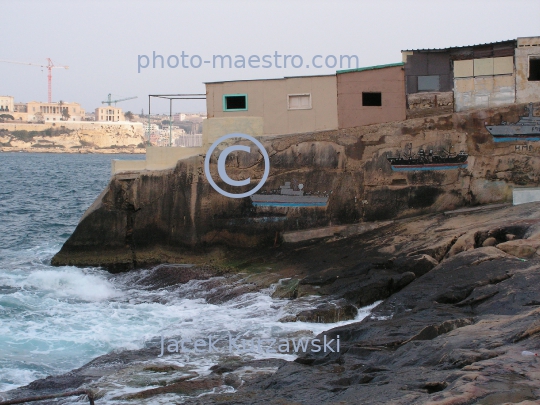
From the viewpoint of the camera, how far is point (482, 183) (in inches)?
726

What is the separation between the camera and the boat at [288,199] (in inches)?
726

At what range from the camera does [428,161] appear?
18.5 metres

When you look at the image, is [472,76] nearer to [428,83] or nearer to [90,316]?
[428,83]

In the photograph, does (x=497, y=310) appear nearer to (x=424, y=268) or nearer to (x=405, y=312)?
(x=405, y=312)

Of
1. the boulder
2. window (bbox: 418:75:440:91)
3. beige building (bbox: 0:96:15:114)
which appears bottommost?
the boulder

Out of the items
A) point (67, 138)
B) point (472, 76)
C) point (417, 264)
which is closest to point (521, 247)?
point (417, 264)

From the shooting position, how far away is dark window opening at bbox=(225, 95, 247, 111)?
20.0 metres

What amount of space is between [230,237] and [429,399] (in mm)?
11457

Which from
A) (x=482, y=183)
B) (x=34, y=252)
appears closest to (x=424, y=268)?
(x=482, y=183)

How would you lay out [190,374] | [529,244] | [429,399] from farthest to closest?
[529,244] → [190,374] → [429,399]

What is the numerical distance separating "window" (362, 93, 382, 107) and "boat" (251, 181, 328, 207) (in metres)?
3.20

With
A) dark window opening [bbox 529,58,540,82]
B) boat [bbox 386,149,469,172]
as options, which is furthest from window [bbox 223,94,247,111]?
dark window opening [bbox 529,58,540,82]

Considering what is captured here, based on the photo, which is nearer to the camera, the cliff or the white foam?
the white foam

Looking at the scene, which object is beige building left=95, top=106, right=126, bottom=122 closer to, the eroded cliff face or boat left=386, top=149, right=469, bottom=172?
the eroded cliff face
